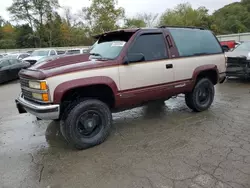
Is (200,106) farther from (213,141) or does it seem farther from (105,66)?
(105,66)

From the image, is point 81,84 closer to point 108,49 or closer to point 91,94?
point 91,94

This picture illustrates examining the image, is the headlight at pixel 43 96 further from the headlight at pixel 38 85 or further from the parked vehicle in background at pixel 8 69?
the parked vehicle in background at pixel 8 69

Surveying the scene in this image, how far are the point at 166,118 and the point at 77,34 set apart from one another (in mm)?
46304

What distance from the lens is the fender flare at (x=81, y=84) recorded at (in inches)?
132

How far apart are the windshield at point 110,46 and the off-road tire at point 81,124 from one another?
3.05 feet

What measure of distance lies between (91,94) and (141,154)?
52.0 inches

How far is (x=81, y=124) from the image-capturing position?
3775mm

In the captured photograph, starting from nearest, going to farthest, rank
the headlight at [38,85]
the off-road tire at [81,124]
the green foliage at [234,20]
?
the headlight at [38,85]
the off-road tire at [81,124]
the green foliage at [234,20]

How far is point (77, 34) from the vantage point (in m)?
48.2

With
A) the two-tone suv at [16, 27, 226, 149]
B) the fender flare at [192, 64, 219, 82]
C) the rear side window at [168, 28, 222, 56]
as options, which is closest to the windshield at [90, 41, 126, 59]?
the two-tone suv at [16, 27, 226, 149]

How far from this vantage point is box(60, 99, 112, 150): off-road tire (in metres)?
3.57

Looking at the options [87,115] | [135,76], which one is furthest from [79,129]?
[135,76]

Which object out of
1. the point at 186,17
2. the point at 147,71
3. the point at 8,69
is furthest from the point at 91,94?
the point at 186,17

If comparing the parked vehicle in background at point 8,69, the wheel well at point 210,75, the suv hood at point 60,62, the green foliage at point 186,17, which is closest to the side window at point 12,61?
the parked vehicle in background at point 8,69
